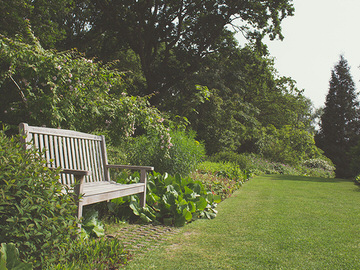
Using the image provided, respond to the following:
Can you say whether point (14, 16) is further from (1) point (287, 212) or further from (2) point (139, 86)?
(1) point (287, 212)

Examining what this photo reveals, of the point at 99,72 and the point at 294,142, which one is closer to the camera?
the point at 99,72

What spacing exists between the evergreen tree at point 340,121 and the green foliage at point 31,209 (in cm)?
3238

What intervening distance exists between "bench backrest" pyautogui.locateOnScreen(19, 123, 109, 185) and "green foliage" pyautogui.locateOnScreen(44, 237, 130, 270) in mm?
1031

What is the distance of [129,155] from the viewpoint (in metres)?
6.29

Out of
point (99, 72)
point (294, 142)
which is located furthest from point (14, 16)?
point (294, 142)

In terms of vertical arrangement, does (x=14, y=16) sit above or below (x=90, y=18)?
below

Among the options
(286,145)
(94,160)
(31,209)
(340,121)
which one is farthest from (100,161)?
(340,121)

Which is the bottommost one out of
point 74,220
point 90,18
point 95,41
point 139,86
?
point 74,220

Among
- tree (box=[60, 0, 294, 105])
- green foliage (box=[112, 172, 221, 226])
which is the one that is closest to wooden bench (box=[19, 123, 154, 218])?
green foliage (box=[112, 172, 221, 226])

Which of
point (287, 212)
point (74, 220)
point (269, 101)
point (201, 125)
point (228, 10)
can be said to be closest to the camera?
point (74, 220)

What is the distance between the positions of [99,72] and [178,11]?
10846 mm

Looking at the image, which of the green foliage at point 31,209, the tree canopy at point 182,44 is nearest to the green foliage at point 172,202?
the green foliage at point 31,209

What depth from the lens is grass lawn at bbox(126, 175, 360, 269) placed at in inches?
113

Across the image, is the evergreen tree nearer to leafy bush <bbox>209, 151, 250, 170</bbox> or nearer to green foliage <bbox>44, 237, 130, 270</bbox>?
leafy bush <bbox>209, 151, 250, 170</bbox>
